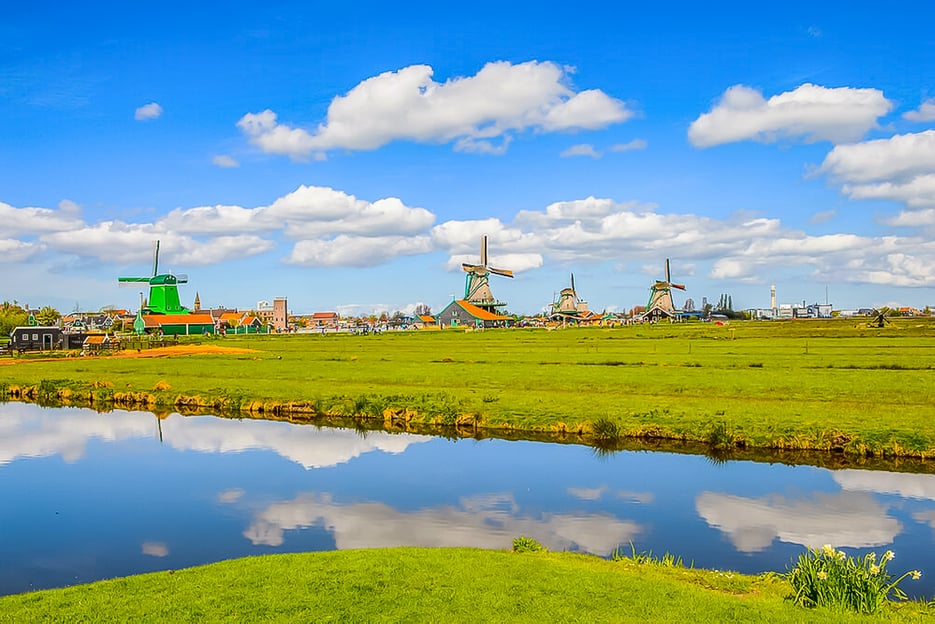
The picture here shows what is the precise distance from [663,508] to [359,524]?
8.89m

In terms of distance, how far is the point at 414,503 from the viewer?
854 inches

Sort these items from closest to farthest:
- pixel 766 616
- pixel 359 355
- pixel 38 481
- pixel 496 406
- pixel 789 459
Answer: pixel 766 616
pixel 38 481
pixel 789 459
pixel 496 406
pixel 359 355

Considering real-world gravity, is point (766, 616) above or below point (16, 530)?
above

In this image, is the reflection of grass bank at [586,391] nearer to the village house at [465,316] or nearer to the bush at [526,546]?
the bush at [526,546]

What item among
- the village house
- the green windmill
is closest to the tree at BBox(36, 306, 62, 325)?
the green windmill

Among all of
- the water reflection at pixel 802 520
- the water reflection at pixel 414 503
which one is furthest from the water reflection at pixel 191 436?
the water reflection at pixel 802 520

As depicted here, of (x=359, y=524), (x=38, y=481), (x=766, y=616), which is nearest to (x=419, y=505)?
(x=359, y=524)

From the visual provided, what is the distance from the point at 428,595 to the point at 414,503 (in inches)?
408

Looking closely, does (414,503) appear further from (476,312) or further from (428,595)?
(476,312)

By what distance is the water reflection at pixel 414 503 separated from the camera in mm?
17234

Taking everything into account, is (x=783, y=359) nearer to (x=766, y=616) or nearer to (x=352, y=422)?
(x=352, y=422)

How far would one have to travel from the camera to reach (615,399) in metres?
38.1

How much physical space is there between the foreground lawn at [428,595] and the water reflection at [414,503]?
3582mm

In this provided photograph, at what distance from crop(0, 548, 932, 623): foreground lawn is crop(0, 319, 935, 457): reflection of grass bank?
18.1m
